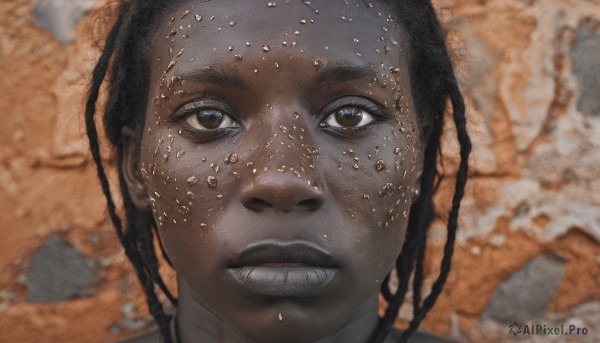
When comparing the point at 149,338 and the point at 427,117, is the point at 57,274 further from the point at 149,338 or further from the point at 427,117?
the point at 427,117

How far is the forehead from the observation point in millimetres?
1289

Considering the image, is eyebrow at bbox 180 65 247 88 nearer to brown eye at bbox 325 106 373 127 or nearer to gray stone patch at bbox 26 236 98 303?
brown eye at bbox 325 106 373 127

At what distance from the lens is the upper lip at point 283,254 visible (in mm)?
1174

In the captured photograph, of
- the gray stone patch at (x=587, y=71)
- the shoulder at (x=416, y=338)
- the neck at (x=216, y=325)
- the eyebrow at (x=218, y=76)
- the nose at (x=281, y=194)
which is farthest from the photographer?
the gray stone patch at (x=587, y=71)

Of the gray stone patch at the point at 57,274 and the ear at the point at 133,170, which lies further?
the gray stone patch at the point at 57,274

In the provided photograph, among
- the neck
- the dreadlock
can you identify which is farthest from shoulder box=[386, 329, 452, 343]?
the neck

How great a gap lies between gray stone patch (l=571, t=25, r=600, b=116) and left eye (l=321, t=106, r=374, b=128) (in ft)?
3.20

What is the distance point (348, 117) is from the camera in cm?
134

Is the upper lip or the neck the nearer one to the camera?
the upper lip

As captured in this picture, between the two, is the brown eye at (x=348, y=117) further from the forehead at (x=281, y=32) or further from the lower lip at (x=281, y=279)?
the lower lip at (x=281, y=279)

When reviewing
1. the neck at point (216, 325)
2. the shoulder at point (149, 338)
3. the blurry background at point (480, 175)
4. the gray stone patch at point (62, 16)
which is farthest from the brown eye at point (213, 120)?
the gray stone patch at point (62, 16)

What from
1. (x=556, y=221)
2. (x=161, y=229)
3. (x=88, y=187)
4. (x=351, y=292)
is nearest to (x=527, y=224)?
(x=556, y=221)

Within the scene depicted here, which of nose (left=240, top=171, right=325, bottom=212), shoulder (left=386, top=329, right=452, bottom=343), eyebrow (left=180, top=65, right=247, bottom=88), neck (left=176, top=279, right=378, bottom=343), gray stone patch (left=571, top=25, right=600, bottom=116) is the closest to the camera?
nose (left=240, top=171, right=325, bottom=212)

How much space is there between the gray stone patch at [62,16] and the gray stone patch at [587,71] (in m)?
1.43
